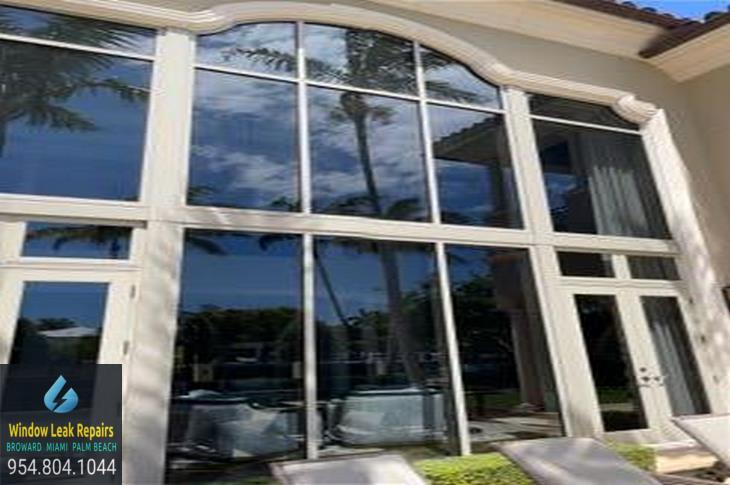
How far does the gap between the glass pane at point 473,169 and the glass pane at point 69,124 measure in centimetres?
357

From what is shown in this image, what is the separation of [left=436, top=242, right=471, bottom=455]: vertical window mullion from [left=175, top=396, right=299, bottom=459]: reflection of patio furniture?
5.84 feet

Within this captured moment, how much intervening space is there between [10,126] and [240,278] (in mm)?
2585

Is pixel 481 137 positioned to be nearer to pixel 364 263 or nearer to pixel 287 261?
pixel 364 263

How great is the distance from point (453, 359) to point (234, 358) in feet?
7.81

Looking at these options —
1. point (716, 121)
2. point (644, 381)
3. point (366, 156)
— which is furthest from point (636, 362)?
point (716, 121)

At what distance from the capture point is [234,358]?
602 centimetres

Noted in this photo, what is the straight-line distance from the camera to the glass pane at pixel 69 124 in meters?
5.94

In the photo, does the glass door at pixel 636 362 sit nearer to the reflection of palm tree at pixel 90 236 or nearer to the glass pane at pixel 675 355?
the glass pane at pixel 675 355

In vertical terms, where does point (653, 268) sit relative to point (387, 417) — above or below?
above

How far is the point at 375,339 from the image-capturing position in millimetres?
6578

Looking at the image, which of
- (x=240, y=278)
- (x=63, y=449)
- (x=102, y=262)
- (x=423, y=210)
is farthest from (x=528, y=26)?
(x=63, y=449)

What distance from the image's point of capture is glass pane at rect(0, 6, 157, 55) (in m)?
6.38

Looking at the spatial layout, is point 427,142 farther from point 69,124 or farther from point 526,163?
point 69,124

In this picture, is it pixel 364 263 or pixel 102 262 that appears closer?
pixel 102 262
